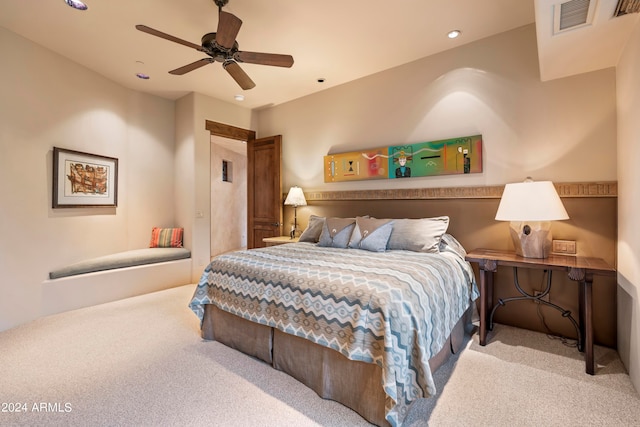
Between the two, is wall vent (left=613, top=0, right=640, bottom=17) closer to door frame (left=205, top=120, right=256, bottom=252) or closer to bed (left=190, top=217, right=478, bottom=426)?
bed (left=190, top=217, right=478, bottom=426)

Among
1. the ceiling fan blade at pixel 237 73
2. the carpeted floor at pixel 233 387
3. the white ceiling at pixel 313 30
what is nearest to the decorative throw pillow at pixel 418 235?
the carpeted floor at pixel 233 387

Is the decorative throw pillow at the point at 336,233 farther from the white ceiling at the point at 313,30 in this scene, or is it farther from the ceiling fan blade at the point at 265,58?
the white ceiling at the point at 313,30

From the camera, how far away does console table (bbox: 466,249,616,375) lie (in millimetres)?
2053

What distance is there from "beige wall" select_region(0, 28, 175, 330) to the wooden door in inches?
57.0

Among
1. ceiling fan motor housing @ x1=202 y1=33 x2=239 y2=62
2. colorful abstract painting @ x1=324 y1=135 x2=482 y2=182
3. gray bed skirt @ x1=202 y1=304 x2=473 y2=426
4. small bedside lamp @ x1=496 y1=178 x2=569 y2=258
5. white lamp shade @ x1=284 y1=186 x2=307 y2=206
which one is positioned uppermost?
ceiling fan motor housing @ x1=202 y1=33 x2=239 y2=62

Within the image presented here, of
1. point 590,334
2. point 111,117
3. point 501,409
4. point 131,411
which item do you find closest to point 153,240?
point 111,117

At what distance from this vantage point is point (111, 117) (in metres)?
4.12

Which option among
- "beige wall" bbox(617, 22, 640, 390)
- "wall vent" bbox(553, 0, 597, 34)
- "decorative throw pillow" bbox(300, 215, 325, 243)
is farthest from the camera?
"decorative throw pillow" bbox(300, 215, 325, 243)

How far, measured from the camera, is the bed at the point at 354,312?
1.54 metres

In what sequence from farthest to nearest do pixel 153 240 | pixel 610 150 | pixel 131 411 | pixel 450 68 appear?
pixel 153 240, pixel 450 68, pixel 610 150, pixel 131 411

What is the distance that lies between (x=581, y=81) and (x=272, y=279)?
10.3 ft

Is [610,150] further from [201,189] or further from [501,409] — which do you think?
[201,189]

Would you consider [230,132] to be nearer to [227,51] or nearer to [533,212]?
[227,51]

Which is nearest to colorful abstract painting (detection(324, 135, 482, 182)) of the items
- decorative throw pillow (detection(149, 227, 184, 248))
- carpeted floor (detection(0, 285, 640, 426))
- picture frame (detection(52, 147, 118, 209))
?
carpeted floor (detection(0, 285, 640, 426))
